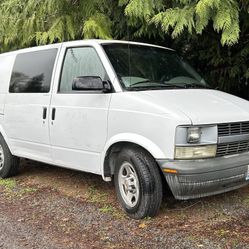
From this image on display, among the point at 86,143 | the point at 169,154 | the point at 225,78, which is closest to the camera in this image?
the point at 169,154

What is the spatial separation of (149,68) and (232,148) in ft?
5.24

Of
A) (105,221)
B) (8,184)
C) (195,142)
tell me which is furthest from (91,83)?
(8,184)

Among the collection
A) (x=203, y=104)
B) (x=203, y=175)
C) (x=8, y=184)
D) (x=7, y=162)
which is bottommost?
(x=8, y=184)

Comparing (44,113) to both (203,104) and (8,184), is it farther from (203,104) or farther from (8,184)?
(203,104)

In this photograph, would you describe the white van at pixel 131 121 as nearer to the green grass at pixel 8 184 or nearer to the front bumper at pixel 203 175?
the front bumper at pixel 203 175

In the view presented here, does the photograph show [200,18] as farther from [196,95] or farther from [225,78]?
[225,78]

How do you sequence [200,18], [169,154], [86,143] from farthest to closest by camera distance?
[86,143] < [200,18] < [169,154]

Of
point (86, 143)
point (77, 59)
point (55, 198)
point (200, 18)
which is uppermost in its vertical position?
point (200, 18)

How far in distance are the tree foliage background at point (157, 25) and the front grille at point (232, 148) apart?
118 centimetres

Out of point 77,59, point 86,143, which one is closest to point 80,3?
point 77,59

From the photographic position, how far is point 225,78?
7.65 meters

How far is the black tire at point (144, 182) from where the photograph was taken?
15.5 ft

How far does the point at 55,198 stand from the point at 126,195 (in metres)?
1.29

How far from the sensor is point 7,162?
279 inches
